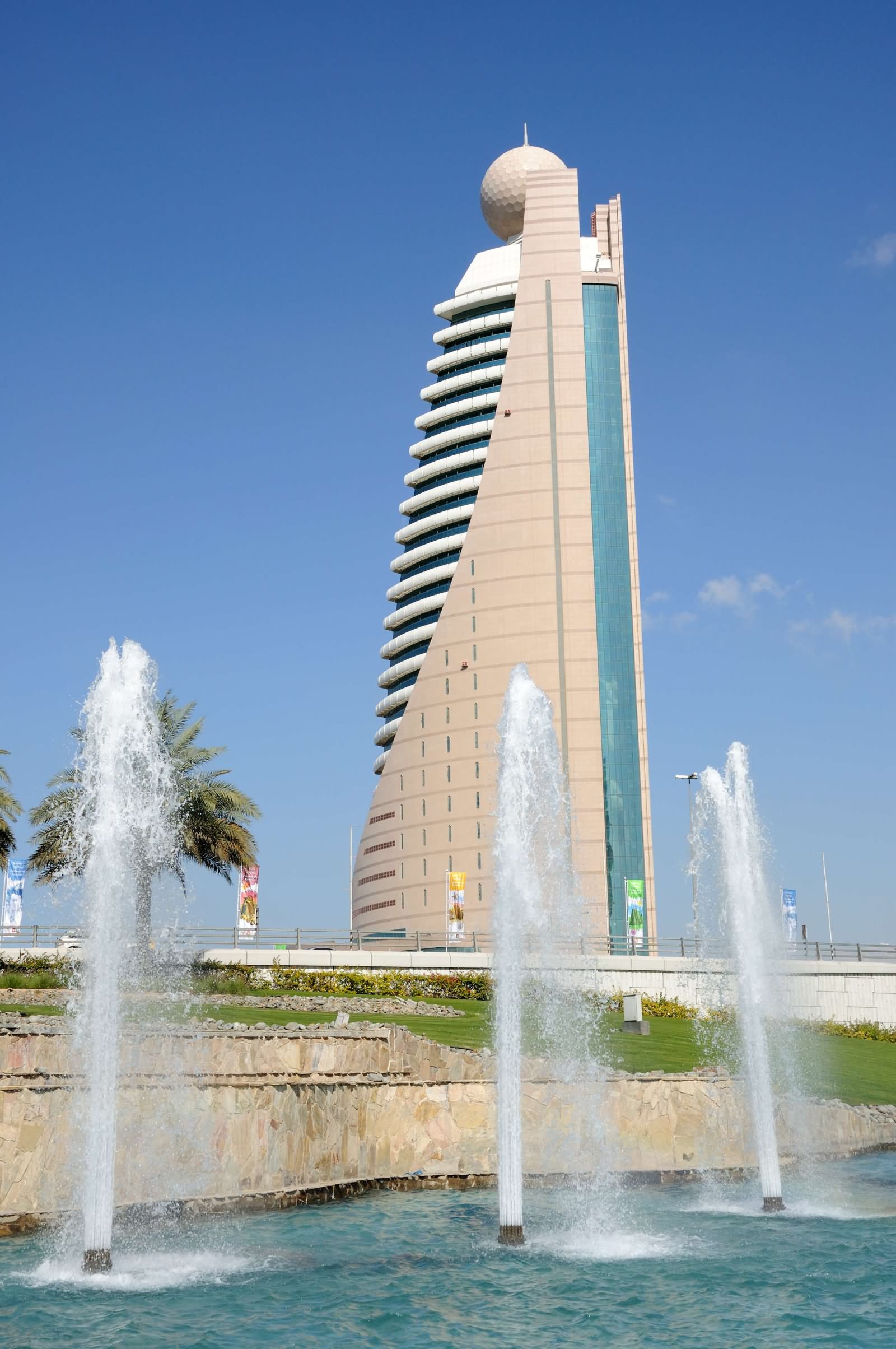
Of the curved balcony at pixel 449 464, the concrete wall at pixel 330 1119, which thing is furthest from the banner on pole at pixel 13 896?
the curved balcony at pixel 449 464

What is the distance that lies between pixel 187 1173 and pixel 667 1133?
8202 mm

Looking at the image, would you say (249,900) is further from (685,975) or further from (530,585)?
(530,585)

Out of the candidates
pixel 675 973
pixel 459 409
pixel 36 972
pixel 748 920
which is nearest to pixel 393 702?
pixel 459 409

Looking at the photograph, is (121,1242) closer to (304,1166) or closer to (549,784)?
(304,1166)

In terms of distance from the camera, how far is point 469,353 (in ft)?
298

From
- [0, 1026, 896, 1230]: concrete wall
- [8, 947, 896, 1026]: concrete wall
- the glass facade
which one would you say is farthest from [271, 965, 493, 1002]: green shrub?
the glass facade

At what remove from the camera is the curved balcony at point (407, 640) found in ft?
292

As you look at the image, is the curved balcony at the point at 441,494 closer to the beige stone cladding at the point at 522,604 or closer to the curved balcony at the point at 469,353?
the beige stone cladding at the point at 522,604

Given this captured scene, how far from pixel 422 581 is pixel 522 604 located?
9.51 m

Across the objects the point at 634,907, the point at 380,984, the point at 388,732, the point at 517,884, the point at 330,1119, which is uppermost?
the point at 388,732

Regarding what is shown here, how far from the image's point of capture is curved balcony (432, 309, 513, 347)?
90375 mm

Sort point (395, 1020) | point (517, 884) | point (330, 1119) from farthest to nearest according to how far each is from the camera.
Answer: point (395, 1020) < point (330, 1119) < point (517, 884)

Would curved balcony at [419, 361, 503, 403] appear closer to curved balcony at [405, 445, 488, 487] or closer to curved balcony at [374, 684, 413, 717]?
curved balcony at [405, 445, 488, 487]

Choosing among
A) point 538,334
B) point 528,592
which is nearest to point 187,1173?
point 528,592
